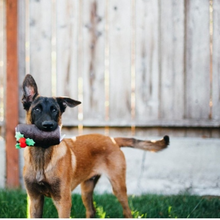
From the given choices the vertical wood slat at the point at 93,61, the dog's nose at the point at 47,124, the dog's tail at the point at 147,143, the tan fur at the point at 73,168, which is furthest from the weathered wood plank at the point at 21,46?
the dog's nose at the point at 47,124

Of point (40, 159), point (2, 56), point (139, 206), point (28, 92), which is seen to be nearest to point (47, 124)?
point (40, 159)

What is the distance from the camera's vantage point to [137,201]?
4797 mm

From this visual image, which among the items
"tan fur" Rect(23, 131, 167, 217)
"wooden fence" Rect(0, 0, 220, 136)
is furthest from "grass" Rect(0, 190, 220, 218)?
"wooden fence" Rect(0, 0, 220, 136)

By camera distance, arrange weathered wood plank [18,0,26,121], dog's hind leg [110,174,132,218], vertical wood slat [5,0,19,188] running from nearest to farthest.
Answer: dog's hind leg [110,174,132,218]
vertical wood slat [5,0,19,188]
weathered wood plank [18,0,26,121]

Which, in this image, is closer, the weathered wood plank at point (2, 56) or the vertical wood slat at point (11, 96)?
the vertical wood slat at point (11, 96)

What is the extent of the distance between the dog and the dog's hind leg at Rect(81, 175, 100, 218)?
0.10ft

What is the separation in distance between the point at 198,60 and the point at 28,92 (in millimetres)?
2522

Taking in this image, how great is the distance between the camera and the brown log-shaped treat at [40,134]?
3.40 m

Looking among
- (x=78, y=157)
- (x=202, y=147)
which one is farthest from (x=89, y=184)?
(x=202, y=147)

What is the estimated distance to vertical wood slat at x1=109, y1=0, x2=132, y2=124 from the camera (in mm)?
5426

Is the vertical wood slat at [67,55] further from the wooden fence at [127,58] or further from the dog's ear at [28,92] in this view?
the dog's ear at [28,92]

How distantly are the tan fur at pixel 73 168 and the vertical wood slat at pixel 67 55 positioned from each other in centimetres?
130

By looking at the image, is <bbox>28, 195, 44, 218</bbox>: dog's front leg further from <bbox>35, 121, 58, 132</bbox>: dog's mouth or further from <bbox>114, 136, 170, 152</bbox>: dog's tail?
<bbox>114, 136, 170, 152</bbox>: dog's tail

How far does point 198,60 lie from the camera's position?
539 cm
